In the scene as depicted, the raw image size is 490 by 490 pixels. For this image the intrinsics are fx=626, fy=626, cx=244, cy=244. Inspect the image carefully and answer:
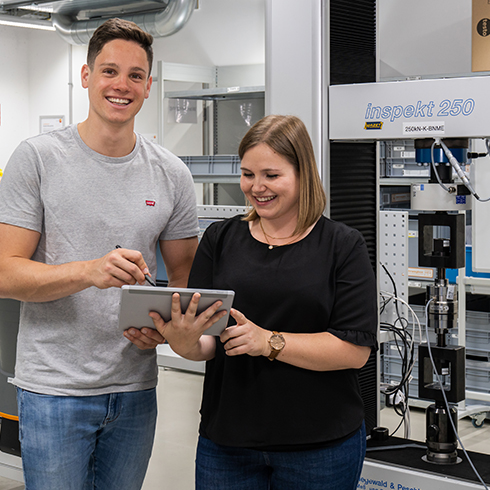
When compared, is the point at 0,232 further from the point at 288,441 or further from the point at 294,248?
the point at 288,441

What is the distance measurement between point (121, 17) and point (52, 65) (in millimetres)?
1739

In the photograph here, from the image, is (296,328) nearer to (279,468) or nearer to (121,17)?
(279,468)

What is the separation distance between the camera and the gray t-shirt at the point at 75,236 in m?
1.33

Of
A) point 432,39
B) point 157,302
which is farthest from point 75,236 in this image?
point 432,39

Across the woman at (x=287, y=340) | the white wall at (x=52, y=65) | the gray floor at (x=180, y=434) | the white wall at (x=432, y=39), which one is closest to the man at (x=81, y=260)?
the woman at (x=287, y=340)

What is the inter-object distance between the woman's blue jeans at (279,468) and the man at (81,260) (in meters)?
0.22

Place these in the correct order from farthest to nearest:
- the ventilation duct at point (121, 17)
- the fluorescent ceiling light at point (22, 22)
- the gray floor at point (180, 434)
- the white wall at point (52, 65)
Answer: the white wall at point (52, 65), the fluorescent ceiling light at point (22, 22), the ventilation duct at point (121, 17), the gray floor at point (180, 434)

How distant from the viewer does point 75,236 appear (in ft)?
4.44

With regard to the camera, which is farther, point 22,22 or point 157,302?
point 22,22

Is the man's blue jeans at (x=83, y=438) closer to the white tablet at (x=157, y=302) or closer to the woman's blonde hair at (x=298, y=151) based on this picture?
the white tablet at (x=157, y=302)

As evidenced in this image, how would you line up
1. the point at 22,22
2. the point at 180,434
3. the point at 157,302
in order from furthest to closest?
the point at 22,22
the point at 180,434
the point at 157,302

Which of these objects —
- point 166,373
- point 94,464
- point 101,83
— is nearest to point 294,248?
point 101,83

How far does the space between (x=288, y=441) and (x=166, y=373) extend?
3882 millimetres

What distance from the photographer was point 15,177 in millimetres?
1323
